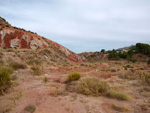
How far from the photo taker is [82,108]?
3.84 m

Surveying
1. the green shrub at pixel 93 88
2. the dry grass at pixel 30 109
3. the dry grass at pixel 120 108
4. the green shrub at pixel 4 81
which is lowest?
the dry grass at pixel 120 108

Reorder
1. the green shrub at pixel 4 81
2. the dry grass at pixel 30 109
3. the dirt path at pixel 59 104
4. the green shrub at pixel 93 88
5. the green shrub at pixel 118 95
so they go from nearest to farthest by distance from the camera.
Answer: the dry grass at pixel 30 109
the dirt path at pixel 59 104
the green shrub at pixel 118 95
the green shrub at pixel 4 81
the green shrub at pixel 93 88

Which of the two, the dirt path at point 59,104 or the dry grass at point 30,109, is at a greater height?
the dry grass at point 30,109

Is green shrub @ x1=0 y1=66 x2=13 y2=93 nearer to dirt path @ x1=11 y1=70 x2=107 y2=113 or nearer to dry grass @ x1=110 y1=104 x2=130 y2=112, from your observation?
dirt path @ x1=11 y1=70 x2=107 y2=113

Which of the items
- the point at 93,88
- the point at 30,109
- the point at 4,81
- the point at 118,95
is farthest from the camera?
the point at 93,88

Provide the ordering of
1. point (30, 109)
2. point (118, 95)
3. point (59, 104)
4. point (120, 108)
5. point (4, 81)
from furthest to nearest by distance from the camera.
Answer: point (4, 81) → point (118, 95) → point (59, 104) → point (120, 108) → point (30, 109)

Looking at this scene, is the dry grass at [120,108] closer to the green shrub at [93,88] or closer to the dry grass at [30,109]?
the green shrub at [93,88]

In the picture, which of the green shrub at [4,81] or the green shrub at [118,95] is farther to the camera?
the green shrub at [4,81]

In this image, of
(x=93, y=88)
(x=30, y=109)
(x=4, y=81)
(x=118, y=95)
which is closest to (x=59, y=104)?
(x=30, y=109)

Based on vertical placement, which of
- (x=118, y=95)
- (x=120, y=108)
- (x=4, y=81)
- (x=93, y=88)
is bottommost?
(x=120, y=108)

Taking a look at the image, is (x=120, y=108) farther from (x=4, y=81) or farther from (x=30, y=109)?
(x=4, y=81)

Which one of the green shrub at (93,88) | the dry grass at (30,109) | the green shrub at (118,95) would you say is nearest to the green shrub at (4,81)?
the dry grass at (30,109)

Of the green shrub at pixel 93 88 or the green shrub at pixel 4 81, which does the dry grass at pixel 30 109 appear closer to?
the green shrub at pixel 4 81

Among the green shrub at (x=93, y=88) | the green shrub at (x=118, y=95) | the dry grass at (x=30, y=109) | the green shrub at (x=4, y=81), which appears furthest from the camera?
the green shrub at (x=93, y=88)
